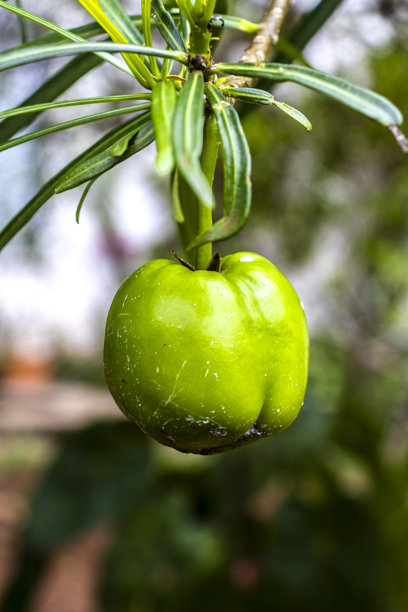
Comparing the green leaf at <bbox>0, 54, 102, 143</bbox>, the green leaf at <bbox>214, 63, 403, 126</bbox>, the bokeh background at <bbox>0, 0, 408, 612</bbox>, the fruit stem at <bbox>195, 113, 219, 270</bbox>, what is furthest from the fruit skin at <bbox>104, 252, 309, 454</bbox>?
the bokeh background at <bbox>0, 0, 408, 612</bbox>

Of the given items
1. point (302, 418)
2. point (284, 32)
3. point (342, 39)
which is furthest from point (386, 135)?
point (302, 418)

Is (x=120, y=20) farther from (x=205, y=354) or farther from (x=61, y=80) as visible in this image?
(x=205, y=354)

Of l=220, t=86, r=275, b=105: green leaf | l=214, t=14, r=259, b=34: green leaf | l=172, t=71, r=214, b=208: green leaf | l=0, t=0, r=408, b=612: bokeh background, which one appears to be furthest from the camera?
l=0, t=0, r=408, b=612: bokeh background

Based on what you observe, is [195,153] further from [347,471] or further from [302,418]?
[347,471]

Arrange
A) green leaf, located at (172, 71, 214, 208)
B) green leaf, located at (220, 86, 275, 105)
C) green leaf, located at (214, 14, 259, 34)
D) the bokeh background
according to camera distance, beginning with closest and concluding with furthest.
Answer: green leaf, located at (172, 71, 214, 208) < green leaf, located at (220, 86, 275, 105) < green leaf, located at (214, 14, 259, 34) < the bokeh background

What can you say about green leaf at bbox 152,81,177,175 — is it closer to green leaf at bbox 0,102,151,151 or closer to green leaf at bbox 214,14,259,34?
green leaf at bbox 0,102,151,151

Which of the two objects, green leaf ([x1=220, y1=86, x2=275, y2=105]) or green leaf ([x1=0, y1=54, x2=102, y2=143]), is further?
green leaf ([x1=0, y1=54, x2=102, y2=143])
